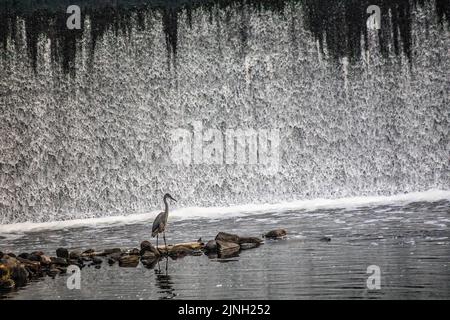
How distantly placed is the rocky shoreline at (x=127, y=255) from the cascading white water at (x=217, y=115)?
22.6 ft

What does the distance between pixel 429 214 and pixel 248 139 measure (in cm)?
640

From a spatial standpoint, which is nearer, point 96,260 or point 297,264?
point 297,264

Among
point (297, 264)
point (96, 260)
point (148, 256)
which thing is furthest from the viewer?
point (148, 256)

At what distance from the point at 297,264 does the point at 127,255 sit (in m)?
3.61

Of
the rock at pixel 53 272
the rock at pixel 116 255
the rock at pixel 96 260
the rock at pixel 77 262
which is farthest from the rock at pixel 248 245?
the rock at pixel 53 272

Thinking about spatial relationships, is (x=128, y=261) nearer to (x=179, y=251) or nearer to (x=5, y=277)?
(x=179, y=251)

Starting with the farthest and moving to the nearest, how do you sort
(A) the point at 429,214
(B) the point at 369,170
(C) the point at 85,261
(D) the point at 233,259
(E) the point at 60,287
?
(B) the point at 369,170 → (A) the point at 429,214 → (C) the point at 85,261 → (D) the point at 233,259 → (E) the point at 60,287

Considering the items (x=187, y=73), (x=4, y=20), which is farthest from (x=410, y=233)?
(x=4, y=20)

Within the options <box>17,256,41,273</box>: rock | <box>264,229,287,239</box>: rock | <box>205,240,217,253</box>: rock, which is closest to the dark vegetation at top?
<box>264,229,287,239</box>: rock

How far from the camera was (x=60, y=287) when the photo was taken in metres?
12.2

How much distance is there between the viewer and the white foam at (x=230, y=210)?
2159cm

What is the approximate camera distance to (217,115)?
23.4 m

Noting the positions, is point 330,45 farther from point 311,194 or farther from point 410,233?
point 410,233

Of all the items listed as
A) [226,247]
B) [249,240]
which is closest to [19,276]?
[226,247]
